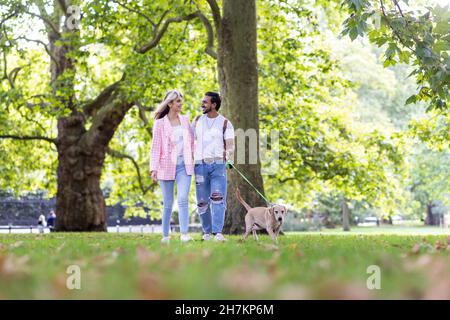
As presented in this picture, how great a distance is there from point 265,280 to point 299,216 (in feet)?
165

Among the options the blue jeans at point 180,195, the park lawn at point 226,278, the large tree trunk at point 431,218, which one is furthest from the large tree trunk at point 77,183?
the large tree trunk at point 431,218

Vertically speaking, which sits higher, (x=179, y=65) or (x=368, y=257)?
(x=179, y=65)

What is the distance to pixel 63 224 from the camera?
2045 cm

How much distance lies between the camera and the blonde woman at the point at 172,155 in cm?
873

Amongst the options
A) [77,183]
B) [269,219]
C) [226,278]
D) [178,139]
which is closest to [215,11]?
[178,139]

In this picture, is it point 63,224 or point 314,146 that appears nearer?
point 63,224

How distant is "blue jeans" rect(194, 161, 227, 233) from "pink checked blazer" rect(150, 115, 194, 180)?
0.40 meters

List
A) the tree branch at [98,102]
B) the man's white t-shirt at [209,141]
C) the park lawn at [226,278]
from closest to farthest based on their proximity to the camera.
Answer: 1. the park lawn at [226,278]
2. the man's white t-shirt at [209,141]
3. the tree branch at [98,102]

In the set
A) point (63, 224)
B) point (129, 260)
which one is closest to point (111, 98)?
point (63, 224)

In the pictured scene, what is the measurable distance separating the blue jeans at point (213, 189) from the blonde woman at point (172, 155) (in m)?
0.41

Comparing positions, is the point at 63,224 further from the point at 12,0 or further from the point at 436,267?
the point at 436,267

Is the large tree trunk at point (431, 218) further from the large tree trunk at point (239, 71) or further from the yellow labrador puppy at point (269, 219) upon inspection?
the yellow labrador puppy at point (269, 219)

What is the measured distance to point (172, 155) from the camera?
8.75 m

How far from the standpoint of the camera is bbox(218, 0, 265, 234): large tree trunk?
538 inches
